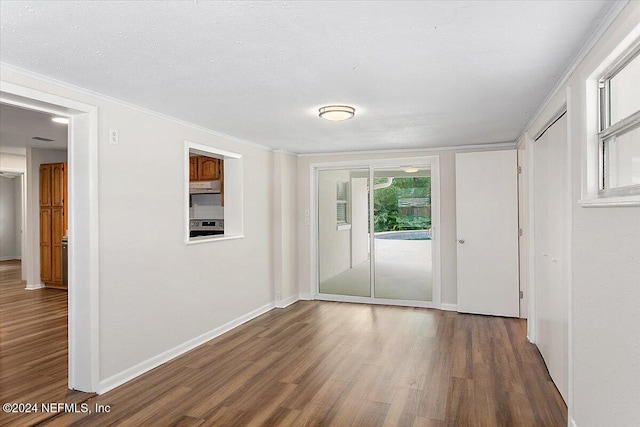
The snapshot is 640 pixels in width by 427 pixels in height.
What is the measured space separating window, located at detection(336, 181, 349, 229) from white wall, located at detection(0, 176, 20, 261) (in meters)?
9.47

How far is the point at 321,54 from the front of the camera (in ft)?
7.22

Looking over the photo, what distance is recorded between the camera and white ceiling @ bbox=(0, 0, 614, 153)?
1.73 metres

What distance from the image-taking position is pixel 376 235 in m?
5.86

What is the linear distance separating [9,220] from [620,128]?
12921 millimetres

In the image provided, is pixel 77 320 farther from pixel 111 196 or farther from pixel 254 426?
pixel 254 426

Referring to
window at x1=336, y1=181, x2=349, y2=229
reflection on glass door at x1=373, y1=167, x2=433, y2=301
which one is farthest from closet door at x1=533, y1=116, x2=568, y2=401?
window at x1=336, y1=181, x2=349, y2=229

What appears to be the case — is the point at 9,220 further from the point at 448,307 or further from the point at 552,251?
the point at 552,251

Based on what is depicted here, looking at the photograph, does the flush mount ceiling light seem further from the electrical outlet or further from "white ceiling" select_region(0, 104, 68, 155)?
"white ceiling" select_region(0, 104, 68, 155)

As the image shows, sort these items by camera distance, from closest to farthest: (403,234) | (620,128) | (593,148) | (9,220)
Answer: (620,128) < (593,148) < (403,234) < (9,220)

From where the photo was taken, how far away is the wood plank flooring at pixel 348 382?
8.43ft

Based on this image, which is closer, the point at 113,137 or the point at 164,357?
the point at 113,137

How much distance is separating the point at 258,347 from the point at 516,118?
3.46 metres

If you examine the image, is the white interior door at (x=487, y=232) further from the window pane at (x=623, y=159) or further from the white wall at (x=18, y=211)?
the white wall at (x=18, y=211)

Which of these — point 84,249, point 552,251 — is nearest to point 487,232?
point 552,251
